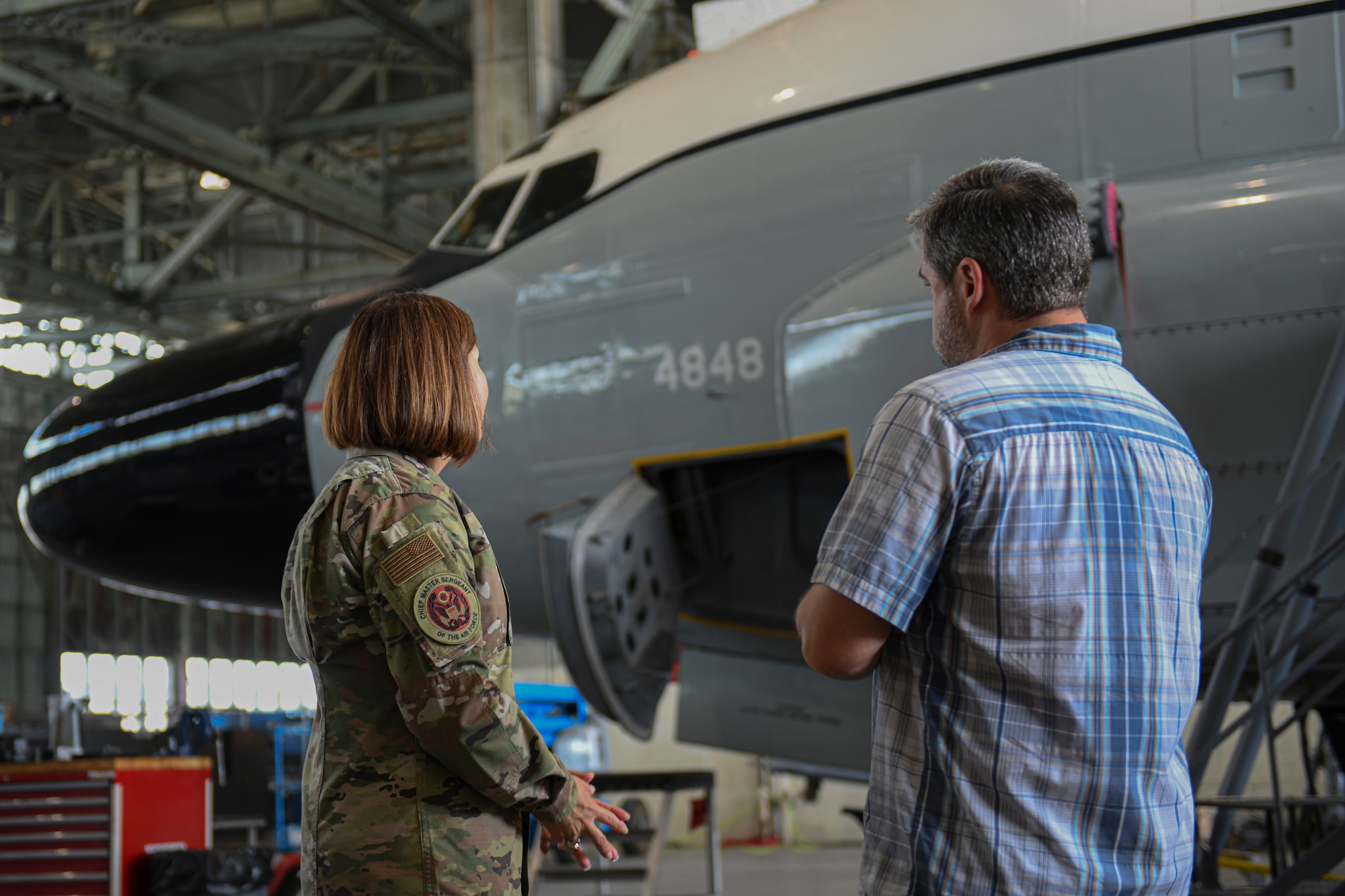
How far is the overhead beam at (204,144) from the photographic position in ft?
51.2

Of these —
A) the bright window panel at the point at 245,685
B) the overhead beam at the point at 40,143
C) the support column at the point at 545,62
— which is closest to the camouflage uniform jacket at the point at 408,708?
the support column at the point at 545,62

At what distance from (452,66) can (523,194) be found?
11.8 meters

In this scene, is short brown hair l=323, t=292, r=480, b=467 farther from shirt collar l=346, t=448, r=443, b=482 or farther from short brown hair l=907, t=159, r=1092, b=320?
short brown hair l=907, t=159, r=1092, b=320

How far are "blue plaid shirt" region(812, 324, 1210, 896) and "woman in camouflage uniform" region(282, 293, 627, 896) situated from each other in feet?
1.84

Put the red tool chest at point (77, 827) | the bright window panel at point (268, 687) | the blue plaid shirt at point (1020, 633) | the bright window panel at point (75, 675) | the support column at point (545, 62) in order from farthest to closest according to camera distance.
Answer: the bright window panel at point (268, 687) → the bright window panel at point (75, 675) → the support column at point (545, 62) → the red tool chest at point (77, 827) → the blue plaid shirt at point (1020, 633)

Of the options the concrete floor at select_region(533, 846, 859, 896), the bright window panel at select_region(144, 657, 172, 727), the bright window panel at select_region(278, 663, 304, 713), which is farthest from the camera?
the bright window panel at select_region(278, 663, 304, 713)

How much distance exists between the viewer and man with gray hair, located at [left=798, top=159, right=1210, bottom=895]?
157 centimetres

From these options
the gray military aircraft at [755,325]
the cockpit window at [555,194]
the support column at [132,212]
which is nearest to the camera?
the gray military aircraft at [755,325]

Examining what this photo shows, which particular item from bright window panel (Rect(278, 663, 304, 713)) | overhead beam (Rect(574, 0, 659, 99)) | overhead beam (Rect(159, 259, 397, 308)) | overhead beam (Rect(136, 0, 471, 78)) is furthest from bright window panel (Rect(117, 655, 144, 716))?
overhead beam (Rect(574, 0, 659, 99))

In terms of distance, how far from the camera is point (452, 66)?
662 inches

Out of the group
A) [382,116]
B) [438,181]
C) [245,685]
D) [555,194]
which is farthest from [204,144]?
[245,685]

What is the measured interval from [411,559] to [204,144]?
669 inches

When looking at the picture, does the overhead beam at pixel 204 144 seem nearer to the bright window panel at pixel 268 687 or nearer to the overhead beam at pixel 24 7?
the overhead beam at pixel 24 7

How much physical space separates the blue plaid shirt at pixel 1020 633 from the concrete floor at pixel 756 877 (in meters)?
7.87
